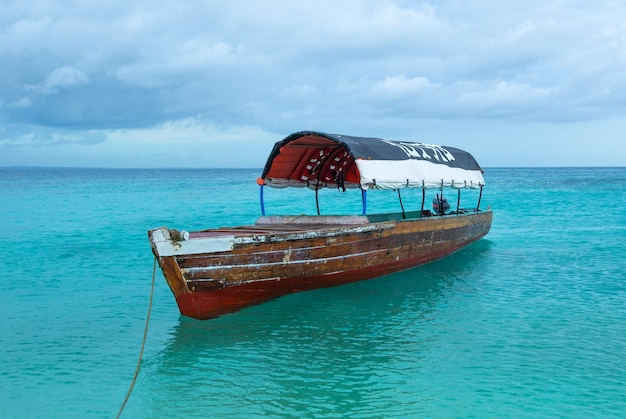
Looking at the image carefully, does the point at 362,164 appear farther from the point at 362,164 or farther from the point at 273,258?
the point at 273,258

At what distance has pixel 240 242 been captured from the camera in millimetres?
7793

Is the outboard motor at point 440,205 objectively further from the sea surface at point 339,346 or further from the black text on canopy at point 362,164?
the sea surface at point 339,346

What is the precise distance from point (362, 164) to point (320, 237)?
5.44 feet

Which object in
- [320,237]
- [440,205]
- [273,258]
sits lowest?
[273,258]

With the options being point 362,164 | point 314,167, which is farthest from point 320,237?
Answer: point 314,167

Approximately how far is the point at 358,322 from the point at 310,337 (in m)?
0.99

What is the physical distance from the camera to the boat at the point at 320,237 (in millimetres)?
7633

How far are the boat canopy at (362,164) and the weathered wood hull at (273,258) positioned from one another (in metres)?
0.84

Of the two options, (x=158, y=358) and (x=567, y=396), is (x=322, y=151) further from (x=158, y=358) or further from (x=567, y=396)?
(x=567, y=396)

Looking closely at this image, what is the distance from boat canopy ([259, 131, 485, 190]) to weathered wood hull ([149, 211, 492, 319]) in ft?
2.75

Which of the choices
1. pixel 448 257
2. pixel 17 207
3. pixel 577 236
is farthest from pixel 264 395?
pixel 17 207

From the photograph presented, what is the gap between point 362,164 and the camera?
9.70m

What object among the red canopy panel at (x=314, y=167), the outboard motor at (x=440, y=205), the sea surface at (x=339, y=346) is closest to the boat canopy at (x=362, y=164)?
the red canopy panel at (x=314, y=167)

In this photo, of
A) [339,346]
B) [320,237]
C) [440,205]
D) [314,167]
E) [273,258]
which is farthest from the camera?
[440,205]
